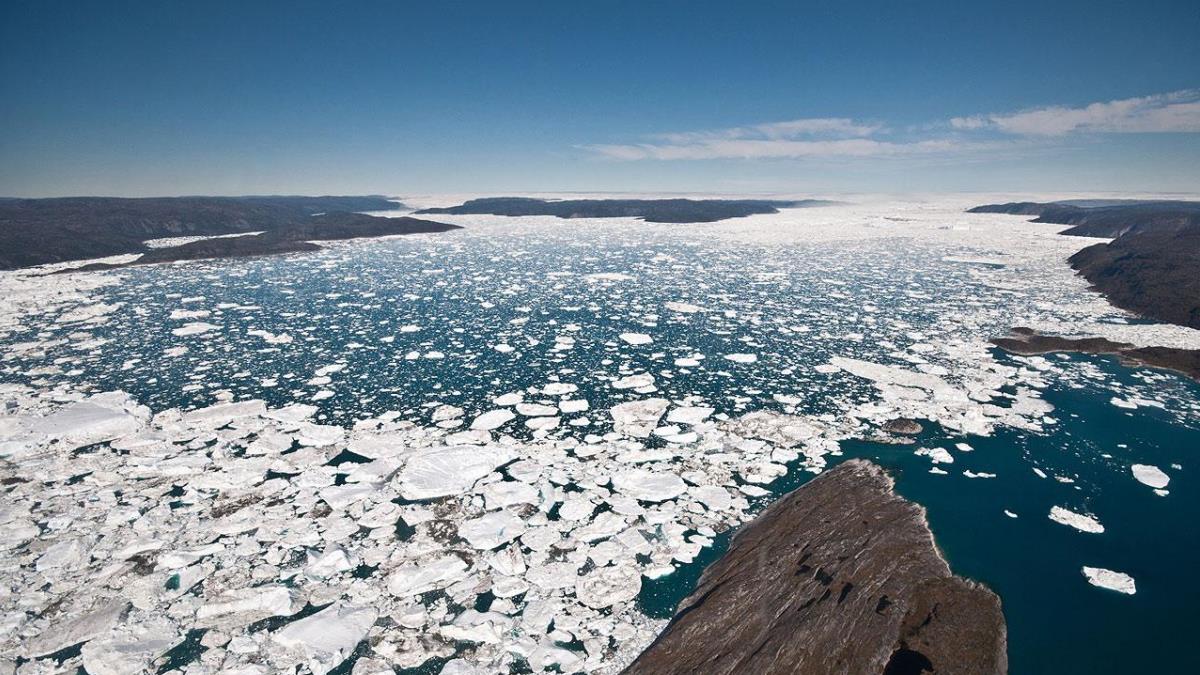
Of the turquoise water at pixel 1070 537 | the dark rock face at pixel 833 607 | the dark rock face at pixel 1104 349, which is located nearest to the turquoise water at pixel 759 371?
the turquoise water at pixel 1070 537

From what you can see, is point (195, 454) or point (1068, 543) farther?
point (195, 454)

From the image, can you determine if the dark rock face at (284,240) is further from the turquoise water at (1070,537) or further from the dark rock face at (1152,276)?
the dark rock face at (1152,276)

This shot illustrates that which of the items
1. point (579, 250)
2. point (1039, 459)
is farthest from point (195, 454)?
point (579, 250)

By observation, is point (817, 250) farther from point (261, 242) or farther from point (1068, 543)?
point (261, 242)

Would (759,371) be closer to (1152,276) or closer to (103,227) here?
(1152,276)

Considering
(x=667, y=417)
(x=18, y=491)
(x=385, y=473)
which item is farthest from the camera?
(x=667, y=417)

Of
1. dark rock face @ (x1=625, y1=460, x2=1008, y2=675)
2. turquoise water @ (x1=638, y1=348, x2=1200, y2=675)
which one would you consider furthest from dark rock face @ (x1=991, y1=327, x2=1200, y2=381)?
dark rock face @ (x1=625, y1=460, x2=1008, y2=675)
